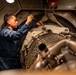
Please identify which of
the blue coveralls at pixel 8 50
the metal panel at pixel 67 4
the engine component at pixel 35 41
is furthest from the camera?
the metal panel at pixel 67 4

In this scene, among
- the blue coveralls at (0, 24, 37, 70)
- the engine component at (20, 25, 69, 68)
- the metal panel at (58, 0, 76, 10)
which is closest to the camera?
the engine component at (20, 25, 69, 68)

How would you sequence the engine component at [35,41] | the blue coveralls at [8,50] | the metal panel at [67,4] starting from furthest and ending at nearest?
the metal panel at [67,4]
the blue coveralls at [8,50]
the engine component at [35,41]

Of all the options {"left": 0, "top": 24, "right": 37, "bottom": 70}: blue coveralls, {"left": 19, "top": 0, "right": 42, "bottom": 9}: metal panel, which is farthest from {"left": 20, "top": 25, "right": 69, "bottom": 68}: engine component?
{"left": 19, "top": 0, "right": 42, "bottom": 9}: metal panel

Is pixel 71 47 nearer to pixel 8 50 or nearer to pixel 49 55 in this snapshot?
pixel 49 55

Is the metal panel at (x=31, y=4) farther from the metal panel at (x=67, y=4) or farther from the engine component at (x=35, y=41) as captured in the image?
the engine component at (x=35, y=41)

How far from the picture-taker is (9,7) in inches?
164

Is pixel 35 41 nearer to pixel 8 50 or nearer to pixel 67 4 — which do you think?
pixel 8 50

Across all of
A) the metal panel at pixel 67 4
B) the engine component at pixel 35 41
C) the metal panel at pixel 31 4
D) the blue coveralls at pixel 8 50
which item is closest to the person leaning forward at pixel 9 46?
the blue coveralls at pixel 8 50

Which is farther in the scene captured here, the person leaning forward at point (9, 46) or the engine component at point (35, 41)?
the person leaning forward at point (9, 46)

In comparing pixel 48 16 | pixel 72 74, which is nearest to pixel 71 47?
pixel 72 74

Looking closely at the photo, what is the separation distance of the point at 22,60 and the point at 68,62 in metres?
1.46

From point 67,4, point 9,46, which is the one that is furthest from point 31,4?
point 9,46

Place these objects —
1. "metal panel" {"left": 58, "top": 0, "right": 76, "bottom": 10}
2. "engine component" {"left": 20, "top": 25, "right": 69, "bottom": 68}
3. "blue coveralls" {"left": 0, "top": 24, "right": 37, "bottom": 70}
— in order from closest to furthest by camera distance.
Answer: "engine component" {"left": 20, "top": 25, "right": 69, "bottom": 68} < "blue coveralls" {"left": 0, "top": 24, "right": 37, "bottom": 70} < "metal panel" {"left": 58, "top": 0, "right": 76, "bottom": 10}

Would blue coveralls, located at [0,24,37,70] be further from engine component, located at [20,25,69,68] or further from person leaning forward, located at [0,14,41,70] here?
engine component, located at [20,25,69,68]
